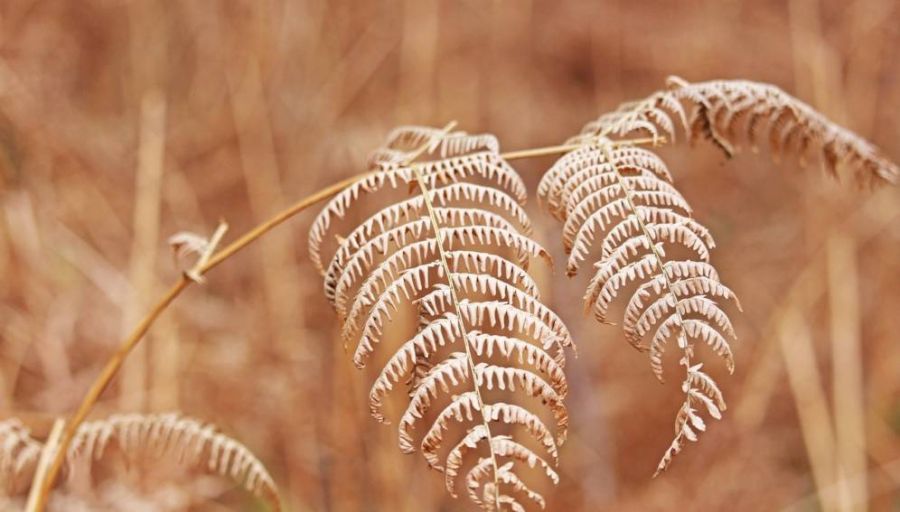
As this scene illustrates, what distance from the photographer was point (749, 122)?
106 cm

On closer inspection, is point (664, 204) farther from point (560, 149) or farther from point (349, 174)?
point (349, 174)

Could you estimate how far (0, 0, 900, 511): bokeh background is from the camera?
2.23 metres

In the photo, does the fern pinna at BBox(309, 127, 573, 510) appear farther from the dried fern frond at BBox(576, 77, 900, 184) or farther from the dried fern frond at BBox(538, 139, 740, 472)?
the dried fern frond at BBox(576, 77, 900, 184)

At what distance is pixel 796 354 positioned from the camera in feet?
7.89

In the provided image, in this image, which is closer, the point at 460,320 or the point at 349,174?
the point at 460,320

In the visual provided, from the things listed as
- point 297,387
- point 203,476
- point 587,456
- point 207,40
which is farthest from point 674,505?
point 207,40

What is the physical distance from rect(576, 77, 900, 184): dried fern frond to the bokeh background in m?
1.21

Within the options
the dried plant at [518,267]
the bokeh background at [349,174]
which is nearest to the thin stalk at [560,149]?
the dried plant at [518,267]

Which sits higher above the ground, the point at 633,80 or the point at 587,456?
the point at 633,80

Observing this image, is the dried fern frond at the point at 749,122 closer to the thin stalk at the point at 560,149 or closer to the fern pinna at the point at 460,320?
the thin stalk at the point at 560,149

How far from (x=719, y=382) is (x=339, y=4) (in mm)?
1660

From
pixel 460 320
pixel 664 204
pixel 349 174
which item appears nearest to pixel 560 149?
pixel 664 204

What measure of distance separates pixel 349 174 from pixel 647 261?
1.98 meters

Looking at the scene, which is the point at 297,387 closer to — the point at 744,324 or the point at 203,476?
the point at 203,476
